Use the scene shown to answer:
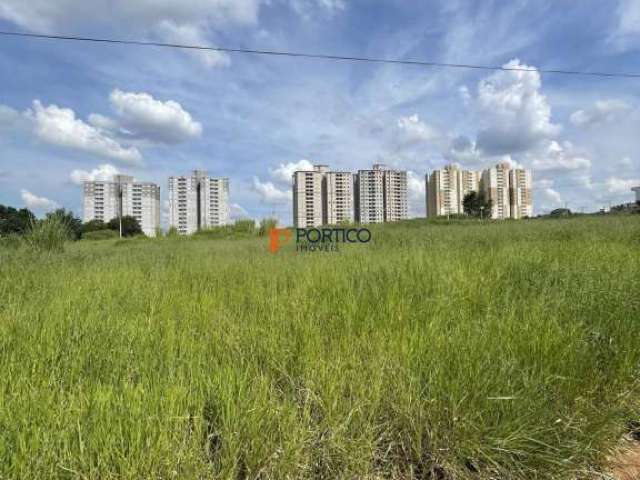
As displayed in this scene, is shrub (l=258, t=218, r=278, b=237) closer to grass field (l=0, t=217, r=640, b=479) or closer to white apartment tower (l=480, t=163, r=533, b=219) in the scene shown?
grass field (l=0, t=217, r=640, b=479)

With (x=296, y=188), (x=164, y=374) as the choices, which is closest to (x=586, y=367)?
(x=164, y=374)

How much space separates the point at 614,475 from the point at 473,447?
66cm

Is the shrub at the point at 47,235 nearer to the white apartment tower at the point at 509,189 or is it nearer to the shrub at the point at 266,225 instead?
the shrub at the point at 266,225

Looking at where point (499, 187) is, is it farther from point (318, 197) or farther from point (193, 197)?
point (193, 197)

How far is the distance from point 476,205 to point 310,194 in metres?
28.8

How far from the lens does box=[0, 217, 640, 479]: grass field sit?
4.09ft

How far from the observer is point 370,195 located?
36281 mm

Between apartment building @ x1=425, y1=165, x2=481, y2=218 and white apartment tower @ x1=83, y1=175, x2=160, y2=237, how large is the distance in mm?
45513

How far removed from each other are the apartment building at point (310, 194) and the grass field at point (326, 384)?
29.1 meters

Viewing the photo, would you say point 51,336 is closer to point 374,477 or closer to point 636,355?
point 374,477

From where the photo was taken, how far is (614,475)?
55.9 inches

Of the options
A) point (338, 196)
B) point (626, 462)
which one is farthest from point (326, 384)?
point (338, 196)

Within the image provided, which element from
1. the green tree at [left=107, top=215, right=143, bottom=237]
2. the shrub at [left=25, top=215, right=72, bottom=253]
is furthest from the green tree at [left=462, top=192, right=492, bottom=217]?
the shrub at [left=25, top=215, right=72, bottom=253]

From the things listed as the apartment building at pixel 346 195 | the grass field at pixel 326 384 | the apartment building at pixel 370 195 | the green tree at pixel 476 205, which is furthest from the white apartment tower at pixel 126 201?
the grass field at pixel 326 384
